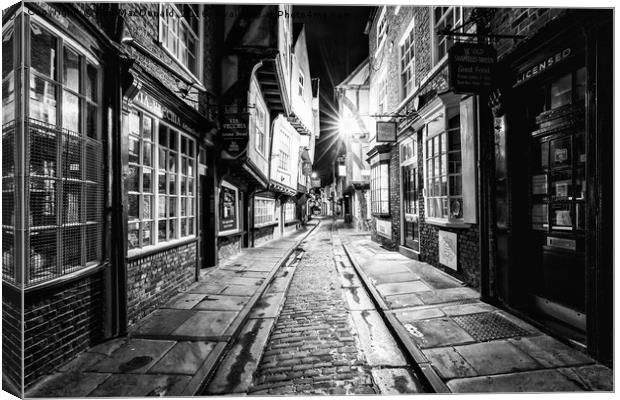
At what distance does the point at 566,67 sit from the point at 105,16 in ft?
20.6

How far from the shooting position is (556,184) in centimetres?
421

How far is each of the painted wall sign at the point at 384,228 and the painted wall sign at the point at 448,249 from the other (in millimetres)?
4194

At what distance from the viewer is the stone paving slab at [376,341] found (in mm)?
3482

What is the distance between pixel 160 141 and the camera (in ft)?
18.8

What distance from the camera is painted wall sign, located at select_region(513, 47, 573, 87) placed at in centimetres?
376

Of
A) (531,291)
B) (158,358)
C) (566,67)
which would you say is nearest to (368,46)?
(566,67)

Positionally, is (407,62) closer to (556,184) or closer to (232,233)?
(556,184)

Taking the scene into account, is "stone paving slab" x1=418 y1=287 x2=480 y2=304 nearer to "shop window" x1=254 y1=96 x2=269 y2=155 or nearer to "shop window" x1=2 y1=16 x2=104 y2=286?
"shop window" x1=2 y1=16 x2=104 y2=286

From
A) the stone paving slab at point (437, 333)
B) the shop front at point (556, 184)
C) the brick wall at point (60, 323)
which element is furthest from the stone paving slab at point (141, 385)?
the shop front at point (556, 184)

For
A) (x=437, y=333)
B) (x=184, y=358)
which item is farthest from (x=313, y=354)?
(x=437, y=333)

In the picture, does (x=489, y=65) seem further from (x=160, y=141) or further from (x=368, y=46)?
(x=368, y=46)

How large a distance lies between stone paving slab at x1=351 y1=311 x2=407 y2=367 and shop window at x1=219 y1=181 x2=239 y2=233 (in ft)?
20.1

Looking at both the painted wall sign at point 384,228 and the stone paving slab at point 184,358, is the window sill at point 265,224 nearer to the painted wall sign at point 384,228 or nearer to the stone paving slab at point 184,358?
the painted wall sign at point 384,228

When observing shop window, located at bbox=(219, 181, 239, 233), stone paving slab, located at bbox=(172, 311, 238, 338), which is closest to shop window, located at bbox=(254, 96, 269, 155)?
shop window, located at bbox=(219, 181, 239, 233)
